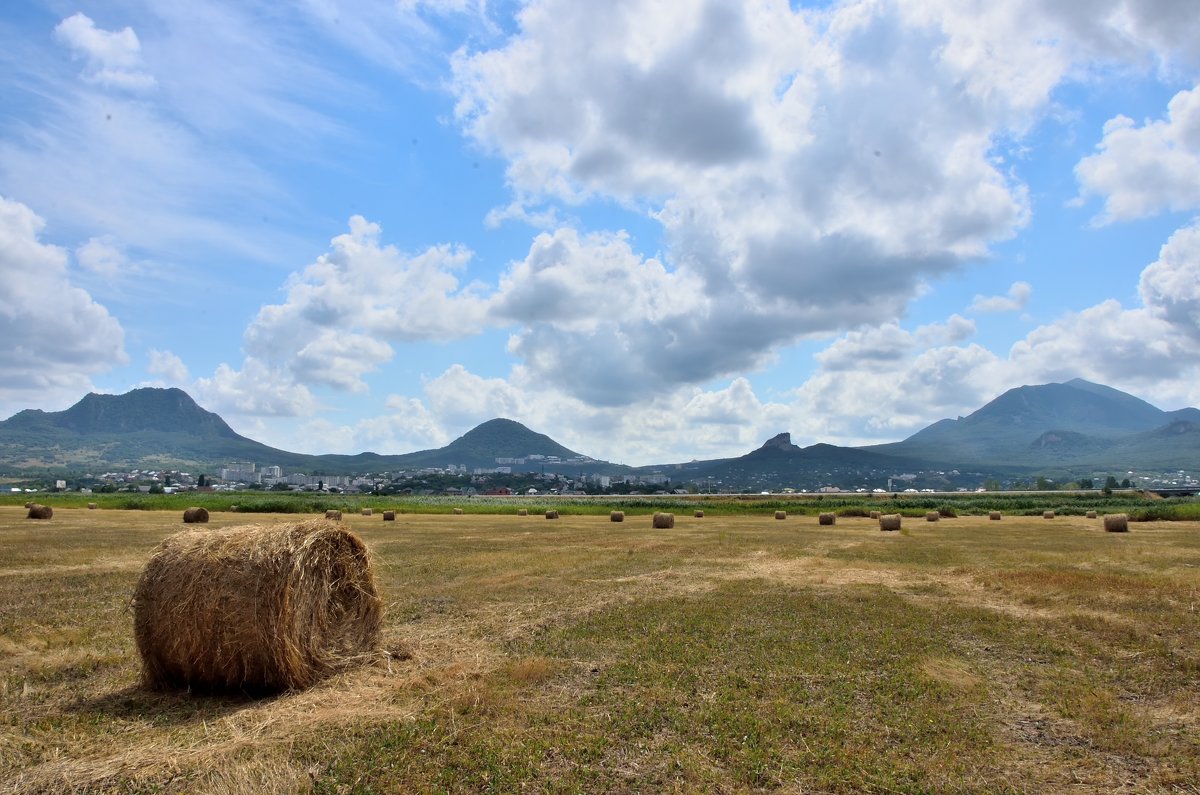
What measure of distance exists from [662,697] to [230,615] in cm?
556

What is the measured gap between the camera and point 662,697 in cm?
929

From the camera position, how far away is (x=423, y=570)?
21656mm

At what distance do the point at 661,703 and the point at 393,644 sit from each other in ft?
16.5

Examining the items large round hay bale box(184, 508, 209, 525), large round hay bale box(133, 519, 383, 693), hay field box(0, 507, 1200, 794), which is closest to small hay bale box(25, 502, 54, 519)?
large round hay bale box(184, 508, 209, 525)

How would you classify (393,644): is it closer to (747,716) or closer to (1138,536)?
(747,716)

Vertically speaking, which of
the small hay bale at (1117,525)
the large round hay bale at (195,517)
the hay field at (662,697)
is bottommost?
the small hay bale at (1117,525)

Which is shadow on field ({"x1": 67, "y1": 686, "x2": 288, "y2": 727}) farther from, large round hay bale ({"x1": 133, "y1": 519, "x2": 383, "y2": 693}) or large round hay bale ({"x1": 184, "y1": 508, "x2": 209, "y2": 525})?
large round hay bale ({"x1": 184, "y1": 508, "x2": 209, "y2": 525})

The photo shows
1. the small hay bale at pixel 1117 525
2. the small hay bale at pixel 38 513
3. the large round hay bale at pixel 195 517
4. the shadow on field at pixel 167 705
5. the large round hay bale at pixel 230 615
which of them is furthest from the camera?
the small hay bale at pixel 38 513

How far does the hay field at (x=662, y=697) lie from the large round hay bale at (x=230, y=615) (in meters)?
0.40

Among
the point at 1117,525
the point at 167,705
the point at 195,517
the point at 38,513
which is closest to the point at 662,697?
the point at 167,705

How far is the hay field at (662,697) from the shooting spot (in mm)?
7078

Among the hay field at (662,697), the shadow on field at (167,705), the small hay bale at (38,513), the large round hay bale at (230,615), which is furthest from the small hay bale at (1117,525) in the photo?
the small hay bale at (38,513)

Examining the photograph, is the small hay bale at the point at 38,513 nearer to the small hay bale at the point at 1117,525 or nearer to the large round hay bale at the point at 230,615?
the large round hay bale at the point at 230,615

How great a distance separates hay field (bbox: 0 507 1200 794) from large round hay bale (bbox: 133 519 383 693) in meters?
0.40
